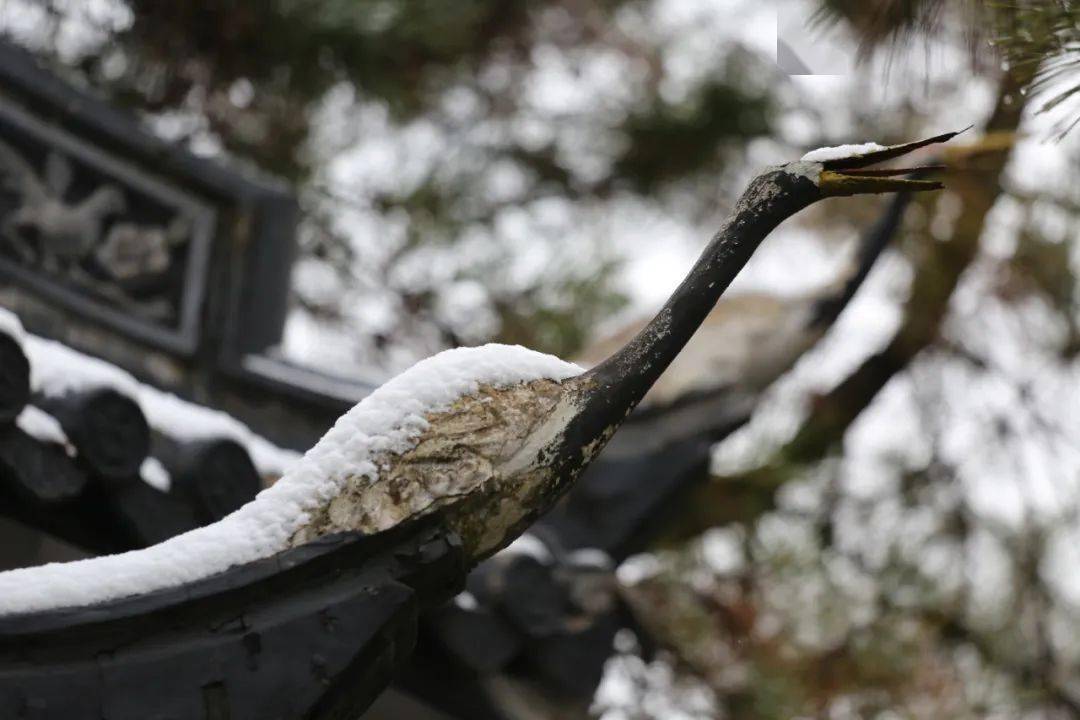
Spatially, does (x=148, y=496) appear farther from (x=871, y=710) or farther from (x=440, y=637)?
(x=871, y=710)

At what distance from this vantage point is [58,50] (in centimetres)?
460

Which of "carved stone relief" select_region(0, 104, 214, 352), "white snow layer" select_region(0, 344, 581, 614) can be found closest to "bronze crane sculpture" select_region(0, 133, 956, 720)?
"white snow layer" select_region(0, 344, 581, 614)

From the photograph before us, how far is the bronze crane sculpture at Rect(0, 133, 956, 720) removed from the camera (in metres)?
1.54

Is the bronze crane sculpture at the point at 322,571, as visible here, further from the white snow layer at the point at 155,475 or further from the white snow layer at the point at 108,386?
the white snow layer at the point at 155,475

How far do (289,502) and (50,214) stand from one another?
65.4 inches

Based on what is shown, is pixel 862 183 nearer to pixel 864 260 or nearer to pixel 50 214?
pixel 50 214

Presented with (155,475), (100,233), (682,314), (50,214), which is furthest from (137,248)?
(682,314)

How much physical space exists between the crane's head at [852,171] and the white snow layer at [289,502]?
0.35 m

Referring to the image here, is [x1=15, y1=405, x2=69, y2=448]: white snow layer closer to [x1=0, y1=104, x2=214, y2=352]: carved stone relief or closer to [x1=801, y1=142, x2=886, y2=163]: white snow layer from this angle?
[x1=0, y1=104, x2=214, y2=352]: carved stone relief

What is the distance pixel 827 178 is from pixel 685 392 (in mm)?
2171

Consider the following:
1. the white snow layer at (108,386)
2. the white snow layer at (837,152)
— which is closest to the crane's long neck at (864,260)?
the white snow layer at (108,386)

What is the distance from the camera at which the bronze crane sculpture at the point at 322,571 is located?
1.54 metres

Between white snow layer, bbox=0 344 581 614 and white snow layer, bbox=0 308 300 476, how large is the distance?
51 centimetres

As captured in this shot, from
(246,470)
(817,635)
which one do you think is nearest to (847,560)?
(817,635)
